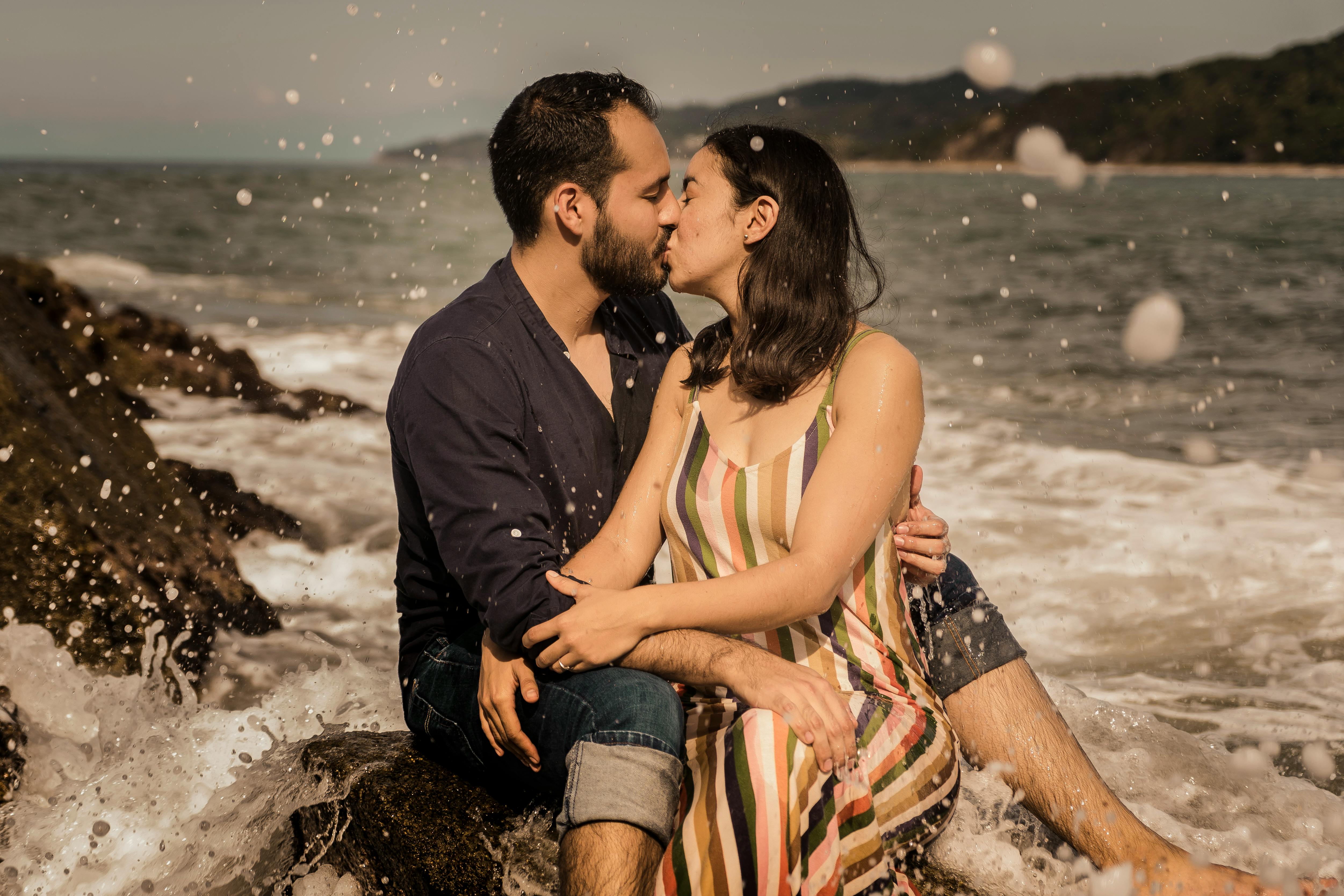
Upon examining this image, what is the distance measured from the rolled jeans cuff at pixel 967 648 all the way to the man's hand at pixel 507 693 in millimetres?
1329

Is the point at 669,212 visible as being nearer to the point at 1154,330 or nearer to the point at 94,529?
the point at 94,529

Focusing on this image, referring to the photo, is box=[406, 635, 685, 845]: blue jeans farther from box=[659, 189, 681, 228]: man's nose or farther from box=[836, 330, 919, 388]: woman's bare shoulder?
box=[659, 189, 681, 228]: man's nose

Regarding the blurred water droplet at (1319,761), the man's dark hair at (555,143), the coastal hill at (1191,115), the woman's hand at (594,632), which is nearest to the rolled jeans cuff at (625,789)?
the woman's hand at (594,632)

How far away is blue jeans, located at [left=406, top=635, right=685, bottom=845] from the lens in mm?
2375

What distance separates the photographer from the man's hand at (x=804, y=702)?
2.38 meters

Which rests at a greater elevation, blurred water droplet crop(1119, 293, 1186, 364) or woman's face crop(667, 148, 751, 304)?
woman's face crop(667, 148, 751, 304)

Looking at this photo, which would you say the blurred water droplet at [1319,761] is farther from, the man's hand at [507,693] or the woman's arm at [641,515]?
the man's hand at [507,693]

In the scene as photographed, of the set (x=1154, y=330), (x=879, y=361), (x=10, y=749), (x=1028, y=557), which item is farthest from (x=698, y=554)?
(x=1154, y=330)

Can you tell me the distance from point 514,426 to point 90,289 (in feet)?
69.0

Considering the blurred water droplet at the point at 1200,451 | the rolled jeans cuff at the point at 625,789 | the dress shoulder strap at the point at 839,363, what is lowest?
the blurred water droplet at the point at 1200,451

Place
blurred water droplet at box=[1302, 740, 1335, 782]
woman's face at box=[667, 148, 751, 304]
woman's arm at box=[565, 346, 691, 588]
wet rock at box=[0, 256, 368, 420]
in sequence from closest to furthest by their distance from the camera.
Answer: woman's arm at box=[565, 346, 691, 588]
woman's face at box=[667, 148, 751, 304]
blurred water droplet at box=[1302, 740, 1335, 782]
wet rock at box=[0, 256, 368, 420]

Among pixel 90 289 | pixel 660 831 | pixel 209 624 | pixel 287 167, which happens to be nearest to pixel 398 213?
pixel 90 289

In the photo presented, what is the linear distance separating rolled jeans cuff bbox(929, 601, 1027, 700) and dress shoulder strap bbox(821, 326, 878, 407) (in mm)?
959

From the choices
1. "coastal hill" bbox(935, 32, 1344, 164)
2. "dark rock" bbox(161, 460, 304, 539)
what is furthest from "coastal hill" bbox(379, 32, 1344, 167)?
"dark rock" bbox(161, 460, 304, 539)
